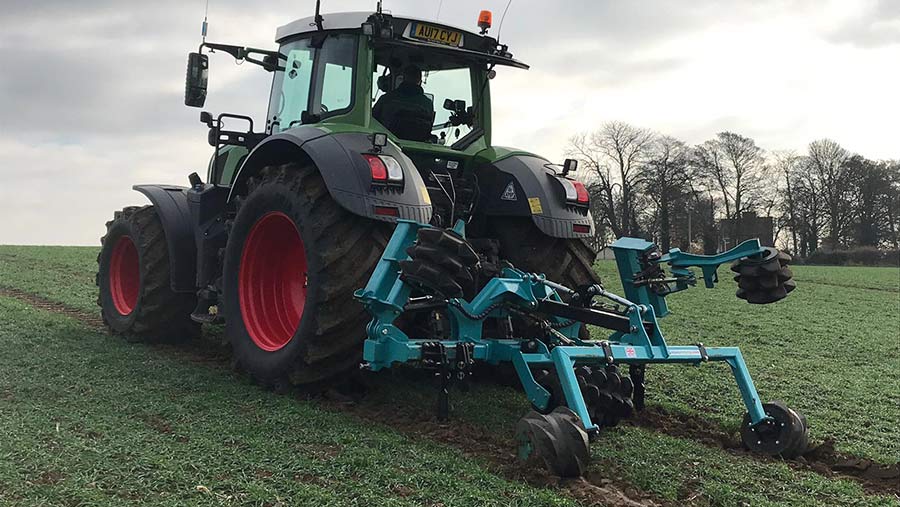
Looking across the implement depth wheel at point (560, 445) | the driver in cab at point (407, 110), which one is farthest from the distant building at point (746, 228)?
the implement depth wheel at point (560, 445)

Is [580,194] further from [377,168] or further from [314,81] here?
[314,81]

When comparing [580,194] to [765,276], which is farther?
[580,194]

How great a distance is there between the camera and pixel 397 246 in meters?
4.24

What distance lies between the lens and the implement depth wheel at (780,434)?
13.6 ft

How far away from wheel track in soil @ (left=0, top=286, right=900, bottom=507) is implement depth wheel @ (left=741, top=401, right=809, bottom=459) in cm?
7

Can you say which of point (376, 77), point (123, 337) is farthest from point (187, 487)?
point (123, 337)

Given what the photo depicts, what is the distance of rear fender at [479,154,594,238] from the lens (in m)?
5.34

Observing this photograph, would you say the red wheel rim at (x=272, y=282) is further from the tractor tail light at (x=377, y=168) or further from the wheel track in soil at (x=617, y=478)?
the tractor tail light at (x=377, y=168)

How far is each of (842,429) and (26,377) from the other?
5347 mm

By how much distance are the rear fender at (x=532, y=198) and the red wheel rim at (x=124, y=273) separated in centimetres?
399

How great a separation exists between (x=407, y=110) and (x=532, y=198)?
113 centimetres

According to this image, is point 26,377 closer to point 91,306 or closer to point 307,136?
point 307,136

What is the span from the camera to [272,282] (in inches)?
224

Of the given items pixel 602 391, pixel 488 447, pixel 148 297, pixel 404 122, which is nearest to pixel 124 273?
pixel 148 297
